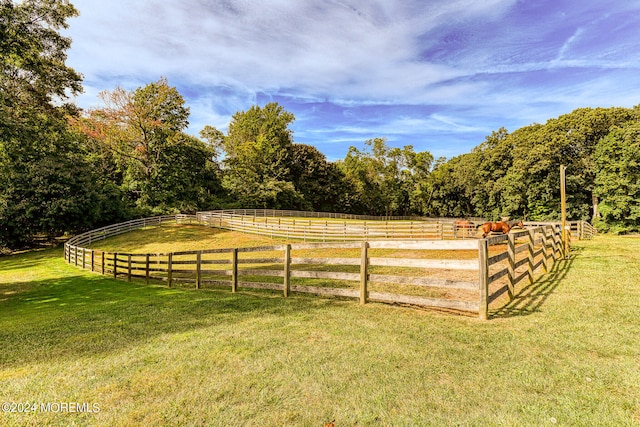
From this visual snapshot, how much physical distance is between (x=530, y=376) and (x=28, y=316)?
9.73 m

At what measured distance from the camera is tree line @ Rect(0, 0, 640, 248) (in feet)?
51.3

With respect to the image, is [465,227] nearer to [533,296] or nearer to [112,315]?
[533,296]

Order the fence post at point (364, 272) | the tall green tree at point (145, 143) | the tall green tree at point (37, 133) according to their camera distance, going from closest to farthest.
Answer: the fence post at point (364, 272), the tall green tree at point (37, 133), the tall green tree at point (145, 143)

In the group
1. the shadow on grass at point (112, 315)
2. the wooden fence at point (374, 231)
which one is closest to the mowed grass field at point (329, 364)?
the shadow on grass at point (112, 315)

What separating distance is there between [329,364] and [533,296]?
5470 millimetres

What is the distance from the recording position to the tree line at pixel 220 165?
15.6m

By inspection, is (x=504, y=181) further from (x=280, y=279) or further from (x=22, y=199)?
(x=22, y=199)

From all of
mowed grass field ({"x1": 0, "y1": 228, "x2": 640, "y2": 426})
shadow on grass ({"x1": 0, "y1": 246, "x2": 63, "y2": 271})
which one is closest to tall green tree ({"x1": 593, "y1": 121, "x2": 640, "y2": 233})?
mowed grass field ({"x1": 0, "y1": 228, "x2": 640, "y2": 426})

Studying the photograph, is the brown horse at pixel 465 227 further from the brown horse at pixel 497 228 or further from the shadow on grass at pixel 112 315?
the shadow on grass at pixel 112 315

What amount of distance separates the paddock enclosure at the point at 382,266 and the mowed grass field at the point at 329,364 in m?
0.52

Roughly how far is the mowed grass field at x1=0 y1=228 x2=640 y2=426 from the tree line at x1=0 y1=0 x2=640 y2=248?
1186cm

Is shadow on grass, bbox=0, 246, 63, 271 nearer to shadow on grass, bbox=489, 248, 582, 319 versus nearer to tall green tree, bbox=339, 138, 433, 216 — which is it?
shadow on grass, bbox=489, 248, 582, 319

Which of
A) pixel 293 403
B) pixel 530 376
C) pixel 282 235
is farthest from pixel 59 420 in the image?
pixel 282 235

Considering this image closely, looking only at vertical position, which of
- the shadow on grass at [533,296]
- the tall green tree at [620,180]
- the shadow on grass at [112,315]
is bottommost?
the shadow on grass at [112,315]
